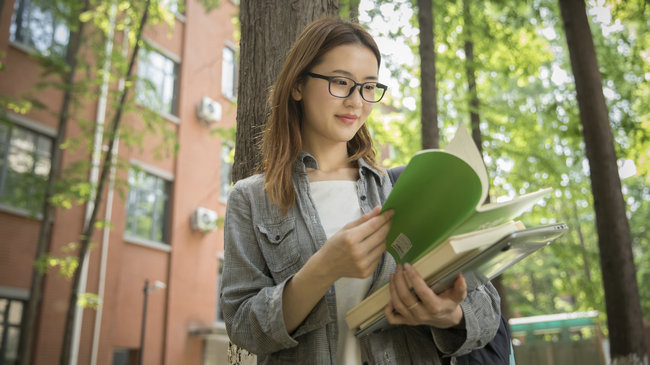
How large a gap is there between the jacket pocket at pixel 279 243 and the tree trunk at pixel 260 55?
87 cm

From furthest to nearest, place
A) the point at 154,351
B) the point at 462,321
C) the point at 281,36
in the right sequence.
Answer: the point at 154,351 → the point at 281,36 → the point at 462,321

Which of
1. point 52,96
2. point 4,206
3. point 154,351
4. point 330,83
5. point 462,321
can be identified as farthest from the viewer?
point 154,351

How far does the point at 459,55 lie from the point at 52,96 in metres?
8.21

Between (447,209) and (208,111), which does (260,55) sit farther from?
(208,111)

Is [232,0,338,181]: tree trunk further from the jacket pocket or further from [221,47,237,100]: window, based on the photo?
[221,47,237,100]: window

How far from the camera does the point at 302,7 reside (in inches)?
108

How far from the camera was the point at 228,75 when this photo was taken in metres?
16.8

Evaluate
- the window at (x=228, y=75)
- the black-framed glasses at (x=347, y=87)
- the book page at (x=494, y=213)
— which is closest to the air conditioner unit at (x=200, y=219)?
the window at (x=228, y=75)

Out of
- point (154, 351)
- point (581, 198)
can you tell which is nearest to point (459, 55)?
point (581, 198)

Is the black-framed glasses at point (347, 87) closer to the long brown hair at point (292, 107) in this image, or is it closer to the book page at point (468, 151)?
the long brown hair at point (292, 107)

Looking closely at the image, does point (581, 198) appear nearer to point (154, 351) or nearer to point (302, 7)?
point (302, 7)

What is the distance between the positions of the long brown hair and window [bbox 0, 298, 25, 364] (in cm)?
1026

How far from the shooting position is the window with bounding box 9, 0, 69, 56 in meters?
11.0

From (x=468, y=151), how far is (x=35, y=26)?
40.3 feet
